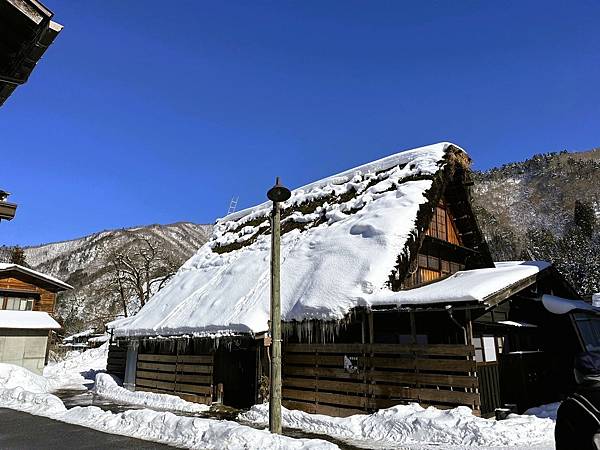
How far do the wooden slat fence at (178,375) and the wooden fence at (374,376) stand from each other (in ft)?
11.5

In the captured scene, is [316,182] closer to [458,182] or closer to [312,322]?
[458,182]

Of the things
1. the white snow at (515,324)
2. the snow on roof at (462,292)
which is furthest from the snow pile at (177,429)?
the white snow at (515,324)

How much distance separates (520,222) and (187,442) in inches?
4105

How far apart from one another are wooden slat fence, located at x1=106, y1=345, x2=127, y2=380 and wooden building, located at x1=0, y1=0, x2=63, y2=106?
18844 mm

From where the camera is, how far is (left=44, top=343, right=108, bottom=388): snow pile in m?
24.5

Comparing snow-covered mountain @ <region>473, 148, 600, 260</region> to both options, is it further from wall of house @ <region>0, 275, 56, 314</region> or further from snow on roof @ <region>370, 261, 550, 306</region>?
snow on roof @ <region>370, 261, 550, 306</region>

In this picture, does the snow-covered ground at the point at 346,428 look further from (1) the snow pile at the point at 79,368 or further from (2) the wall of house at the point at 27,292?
(2) the wall of house at the point at 27,292

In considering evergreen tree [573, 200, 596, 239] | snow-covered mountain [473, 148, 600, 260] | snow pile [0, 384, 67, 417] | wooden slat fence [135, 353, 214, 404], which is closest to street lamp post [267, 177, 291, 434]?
wooden slat fence [135, 353, 214, 404]

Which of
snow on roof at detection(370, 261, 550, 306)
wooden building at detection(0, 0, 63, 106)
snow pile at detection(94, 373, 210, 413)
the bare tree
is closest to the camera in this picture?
wooden building at detection(0, 0, 63, 106)

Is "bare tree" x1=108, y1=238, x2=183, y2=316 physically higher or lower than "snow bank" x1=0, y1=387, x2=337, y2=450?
higher

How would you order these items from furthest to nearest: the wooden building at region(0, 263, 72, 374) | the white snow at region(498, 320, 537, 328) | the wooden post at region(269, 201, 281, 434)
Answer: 1. the wooden building at region(0, 263, 72, 374)
2. the white snow at region(498, 320, 537, 328)
3. the wooden post at region(269, 201, 281, 434)

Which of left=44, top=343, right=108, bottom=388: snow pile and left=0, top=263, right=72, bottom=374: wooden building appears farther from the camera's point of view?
left=44, top=343, right=108, bottom=388: snow pile

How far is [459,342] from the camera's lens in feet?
35.5

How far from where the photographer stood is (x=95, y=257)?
324 ft
